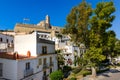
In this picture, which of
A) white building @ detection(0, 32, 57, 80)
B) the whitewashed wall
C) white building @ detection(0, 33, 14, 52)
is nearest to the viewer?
the whitewashed wall

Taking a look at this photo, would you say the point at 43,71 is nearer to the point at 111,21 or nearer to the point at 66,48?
the point at 111,21

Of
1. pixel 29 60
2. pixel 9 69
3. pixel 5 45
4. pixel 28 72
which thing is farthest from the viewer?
pixel 5 45

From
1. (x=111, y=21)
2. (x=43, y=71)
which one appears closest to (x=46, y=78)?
(x=43, y=71)

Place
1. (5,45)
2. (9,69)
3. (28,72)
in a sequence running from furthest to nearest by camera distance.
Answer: (5,45)
(28,72)
(9,69)

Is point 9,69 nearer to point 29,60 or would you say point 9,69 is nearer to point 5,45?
point 29,60

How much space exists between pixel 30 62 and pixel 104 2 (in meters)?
16.4

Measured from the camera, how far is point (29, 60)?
30.9 meters

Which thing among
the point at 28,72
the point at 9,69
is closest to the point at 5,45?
the point at 28,72

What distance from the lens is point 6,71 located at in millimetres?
27781

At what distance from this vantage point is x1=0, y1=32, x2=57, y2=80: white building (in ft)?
90.5

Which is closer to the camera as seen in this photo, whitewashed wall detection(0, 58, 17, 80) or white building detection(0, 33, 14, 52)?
whitewashed wall detection(0, 58, 17, 80)

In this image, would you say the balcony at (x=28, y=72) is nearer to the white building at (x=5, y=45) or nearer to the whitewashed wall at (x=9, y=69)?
the whitewashed wall at (x=9, y=69)

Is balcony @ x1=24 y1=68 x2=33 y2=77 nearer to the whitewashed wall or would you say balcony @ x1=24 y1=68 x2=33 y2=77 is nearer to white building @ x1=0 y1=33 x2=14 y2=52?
the whitewashed wall

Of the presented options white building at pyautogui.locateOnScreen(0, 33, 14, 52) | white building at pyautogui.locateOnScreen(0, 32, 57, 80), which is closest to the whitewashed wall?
white building at pyautogui.locateOnScreen(0, 32, 57, 80)
